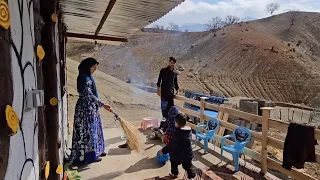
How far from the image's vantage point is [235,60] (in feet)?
113

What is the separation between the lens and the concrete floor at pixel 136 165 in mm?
4234

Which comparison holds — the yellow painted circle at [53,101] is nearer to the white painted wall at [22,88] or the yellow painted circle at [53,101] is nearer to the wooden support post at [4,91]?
the white painted wall at [22,88]

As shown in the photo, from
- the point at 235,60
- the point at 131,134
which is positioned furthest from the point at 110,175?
the point at 235,60

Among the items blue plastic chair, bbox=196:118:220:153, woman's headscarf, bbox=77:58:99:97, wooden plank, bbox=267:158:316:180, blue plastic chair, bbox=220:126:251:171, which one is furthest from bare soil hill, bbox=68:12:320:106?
woman's headscarf, bbox=77:58:99:97

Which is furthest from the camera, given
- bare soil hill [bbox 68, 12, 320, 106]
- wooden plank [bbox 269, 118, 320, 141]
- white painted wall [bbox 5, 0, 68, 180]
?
bare soil hill [bbox 68, 12, 320, 106]

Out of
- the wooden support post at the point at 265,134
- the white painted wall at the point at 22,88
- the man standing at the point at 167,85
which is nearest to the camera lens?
the white painted wall at the point at 22,88

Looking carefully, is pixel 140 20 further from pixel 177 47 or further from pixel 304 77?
pixel 177 47

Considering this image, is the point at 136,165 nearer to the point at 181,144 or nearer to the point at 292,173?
the point at 181,144

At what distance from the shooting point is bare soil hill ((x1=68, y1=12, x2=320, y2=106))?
29.5 metres

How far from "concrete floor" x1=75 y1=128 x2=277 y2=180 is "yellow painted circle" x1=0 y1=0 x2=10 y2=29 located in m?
3.27

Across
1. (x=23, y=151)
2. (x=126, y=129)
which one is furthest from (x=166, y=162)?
(x=23, y=151)

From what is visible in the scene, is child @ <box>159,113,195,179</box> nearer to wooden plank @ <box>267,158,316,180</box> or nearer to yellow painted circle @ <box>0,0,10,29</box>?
wooden plank @ <box>267,158,316,180</box>

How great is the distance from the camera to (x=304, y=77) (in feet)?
99.6

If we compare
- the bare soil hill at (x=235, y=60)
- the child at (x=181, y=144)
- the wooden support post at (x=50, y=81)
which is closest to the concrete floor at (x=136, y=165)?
the child at (x=181, y=144)
